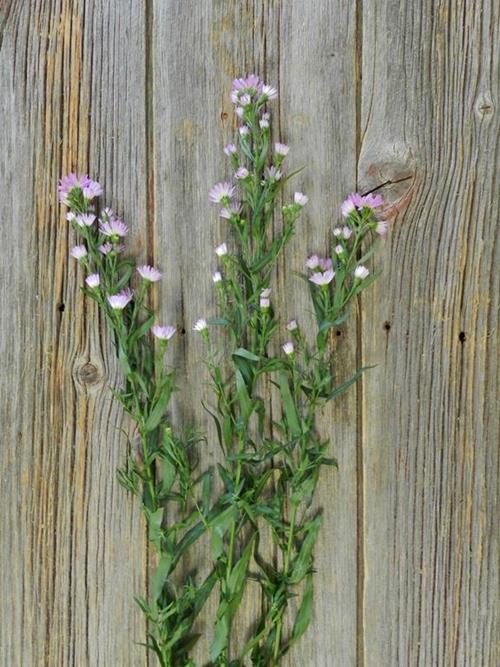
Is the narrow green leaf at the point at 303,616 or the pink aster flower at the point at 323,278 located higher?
the pink aster flower at the point at 323,278

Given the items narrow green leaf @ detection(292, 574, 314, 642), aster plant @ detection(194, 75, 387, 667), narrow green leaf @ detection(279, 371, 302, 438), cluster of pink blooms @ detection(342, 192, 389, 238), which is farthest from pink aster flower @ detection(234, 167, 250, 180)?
narrow green leaf @ detection(292, 574, 314, 642)

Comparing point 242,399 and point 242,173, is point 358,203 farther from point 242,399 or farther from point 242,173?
point 242,399

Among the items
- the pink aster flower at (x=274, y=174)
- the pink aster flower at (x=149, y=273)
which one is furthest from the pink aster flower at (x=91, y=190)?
the pink aster flower at (x=274, y=174)

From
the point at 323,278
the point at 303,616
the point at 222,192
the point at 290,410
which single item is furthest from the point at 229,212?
the point at 303,616

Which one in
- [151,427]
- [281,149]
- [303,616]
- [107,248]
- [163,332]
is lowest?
[303,616]

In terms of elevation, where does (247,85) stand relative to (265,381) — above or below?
above

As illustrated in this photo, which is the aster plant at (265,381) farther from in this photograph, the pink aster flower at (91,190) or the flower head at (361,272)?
the pink aster flower at (91,190)

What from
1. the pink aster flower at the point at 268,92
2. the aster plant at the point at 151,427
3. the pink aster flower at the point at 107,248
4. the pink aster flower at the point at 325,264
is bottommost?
the aster plant at the point at 151,427
